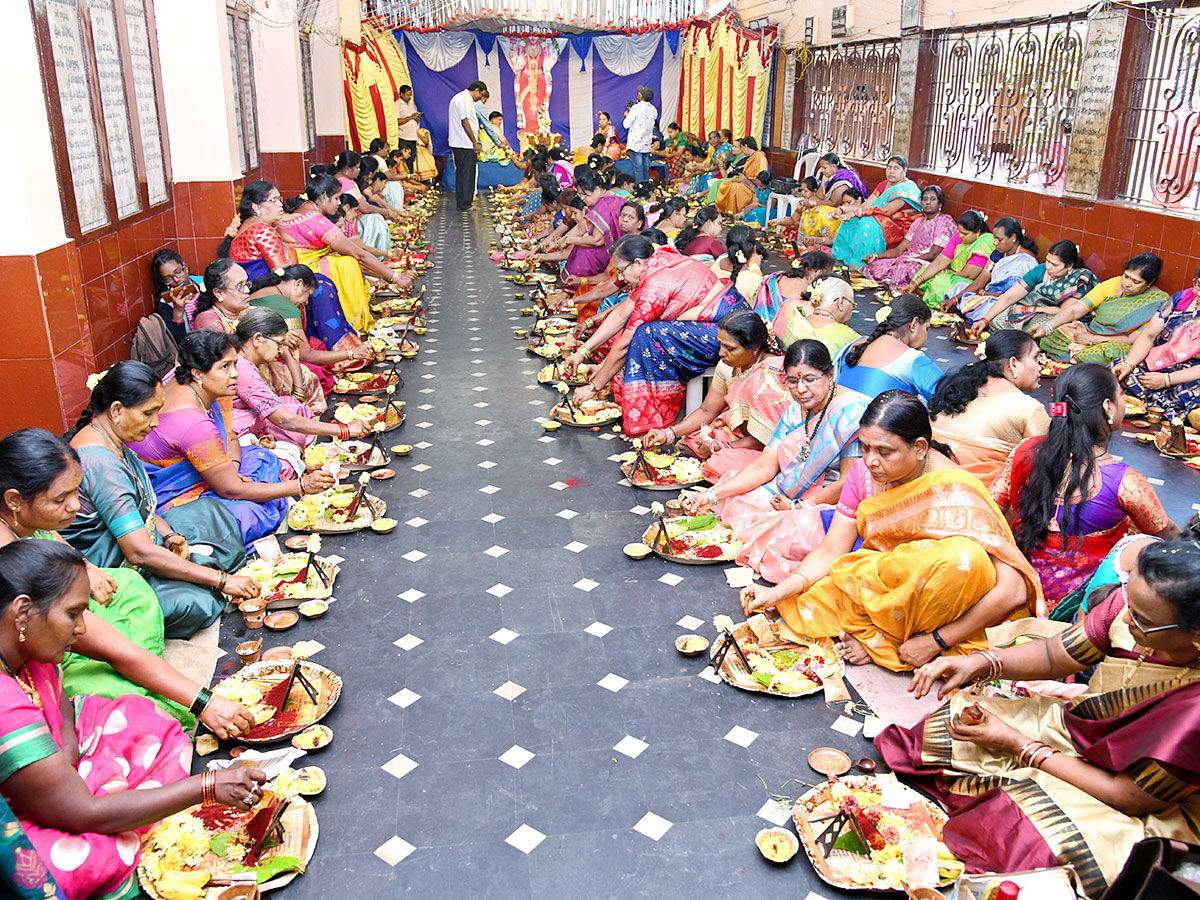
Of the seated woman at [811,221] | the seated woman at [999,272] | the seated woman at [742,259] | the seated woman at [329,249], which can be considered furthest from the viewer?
the seated woman at [811,221]

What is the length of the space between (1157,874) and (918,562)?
138cm

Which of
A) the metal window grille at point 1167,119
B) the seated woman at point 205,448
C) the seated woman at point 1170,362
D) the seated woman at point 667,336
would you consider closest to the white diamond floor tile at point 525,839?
the seated woman at point 205,448

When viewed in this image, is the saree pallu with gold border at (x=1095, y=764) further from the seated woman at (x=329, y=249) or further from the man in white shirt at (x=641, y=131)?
the man in white shirt at (x=641, y=131)

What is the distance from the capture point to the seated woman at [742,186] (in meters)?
13.8

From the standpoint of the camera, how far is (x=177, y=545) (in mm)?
3582

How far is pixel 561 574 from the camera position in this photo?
159 inches

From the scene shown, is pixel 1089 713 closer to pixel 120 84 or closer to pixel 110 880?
pixel 110 880

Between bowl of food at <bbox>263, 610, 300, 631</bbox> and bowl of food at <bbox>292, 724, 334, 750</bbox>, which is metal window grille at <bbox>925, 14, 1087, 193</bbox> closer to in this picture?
bowl of food at <bbox>263, 610, 300, 631</bbox>

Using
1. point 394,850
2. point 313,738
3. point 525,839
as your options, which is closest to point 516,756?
point 525,839

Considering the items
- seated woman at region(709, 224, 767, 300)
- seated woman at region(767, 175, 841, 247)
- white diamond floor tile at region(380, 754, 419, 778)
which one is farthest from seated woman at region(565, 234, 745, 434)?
seated woman at region(767, 175, 841, 247)

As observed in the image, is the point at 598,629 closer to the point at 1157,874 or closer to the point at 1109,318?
the point at 1157,874

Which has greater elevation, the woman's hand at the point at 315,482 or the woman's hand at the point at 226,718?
the woman's hand at the point at 315,482

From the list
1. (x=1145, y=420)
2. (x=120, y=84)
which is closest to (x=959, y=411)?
(x=1145, y=420)

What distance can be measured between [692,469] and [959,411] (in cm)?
146
